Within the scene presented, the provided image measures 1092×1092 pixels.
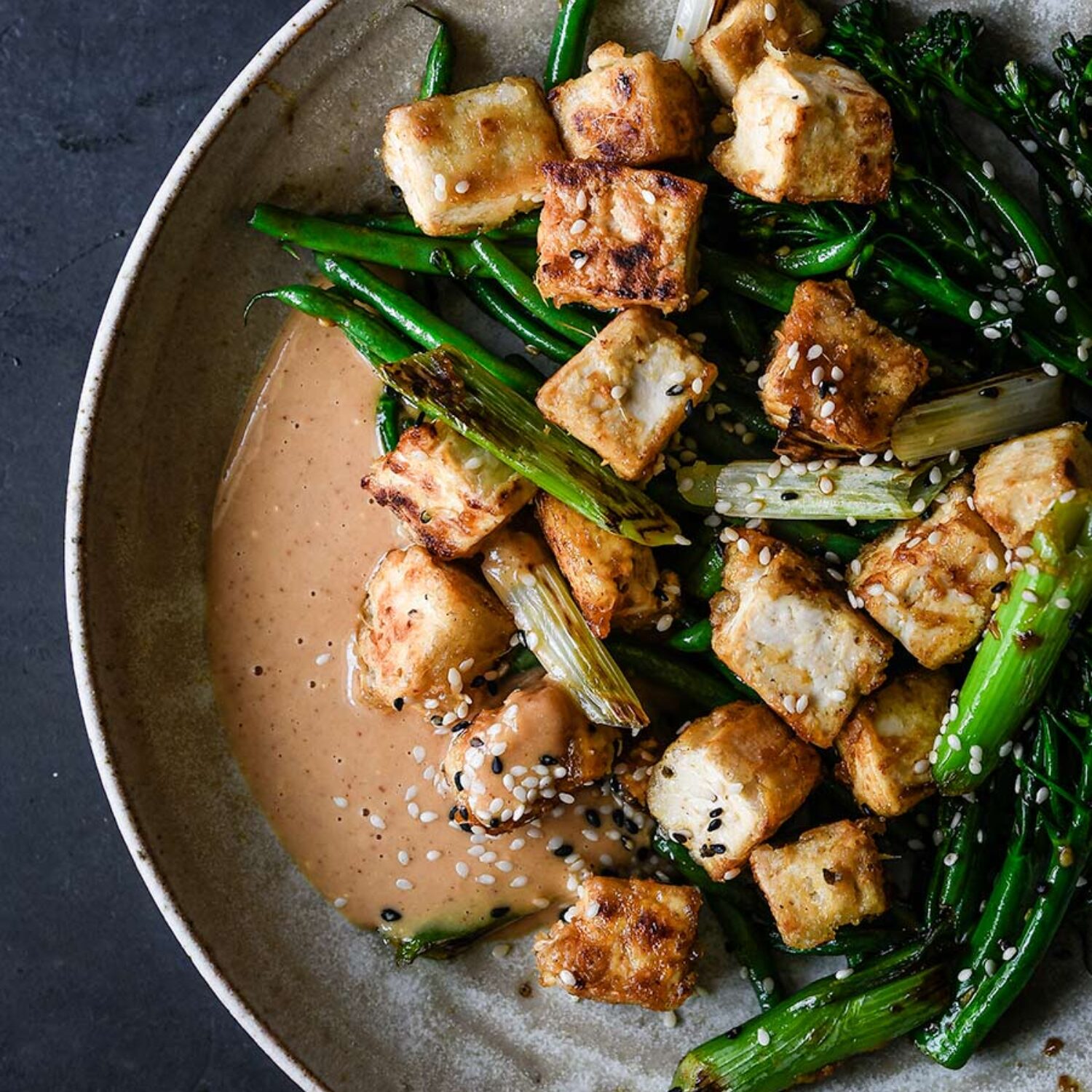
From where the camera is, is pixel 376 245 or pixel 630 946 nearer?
pixel 630 946

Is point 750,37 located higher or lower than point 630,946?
higher

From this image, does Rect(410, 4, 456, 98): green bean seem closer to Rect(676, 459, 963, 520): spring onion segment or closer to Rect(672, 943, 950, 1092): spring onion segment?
Rect(676, 459, 963, 520): spring onion segment

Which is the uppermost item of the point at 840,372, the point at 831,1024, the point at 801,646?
the point at 840,372

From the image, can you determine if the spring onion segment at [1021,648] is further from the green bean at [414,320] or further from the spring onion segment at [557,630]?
the green bean at [414,320]

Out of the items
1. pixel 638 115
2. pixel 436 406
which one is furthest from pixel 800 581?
pixel 638 115

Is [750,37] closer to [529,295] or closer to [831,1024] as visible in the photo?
[529,295]

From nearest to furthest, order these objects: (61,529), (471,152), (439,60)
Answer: (471,152) < (439,60) < (61,529)

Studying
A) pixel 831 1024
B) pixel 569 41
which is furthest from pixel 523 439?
pixel 831 1024

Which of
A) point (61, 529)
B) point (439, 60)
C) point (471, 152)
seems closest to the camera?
point (471, 152)
